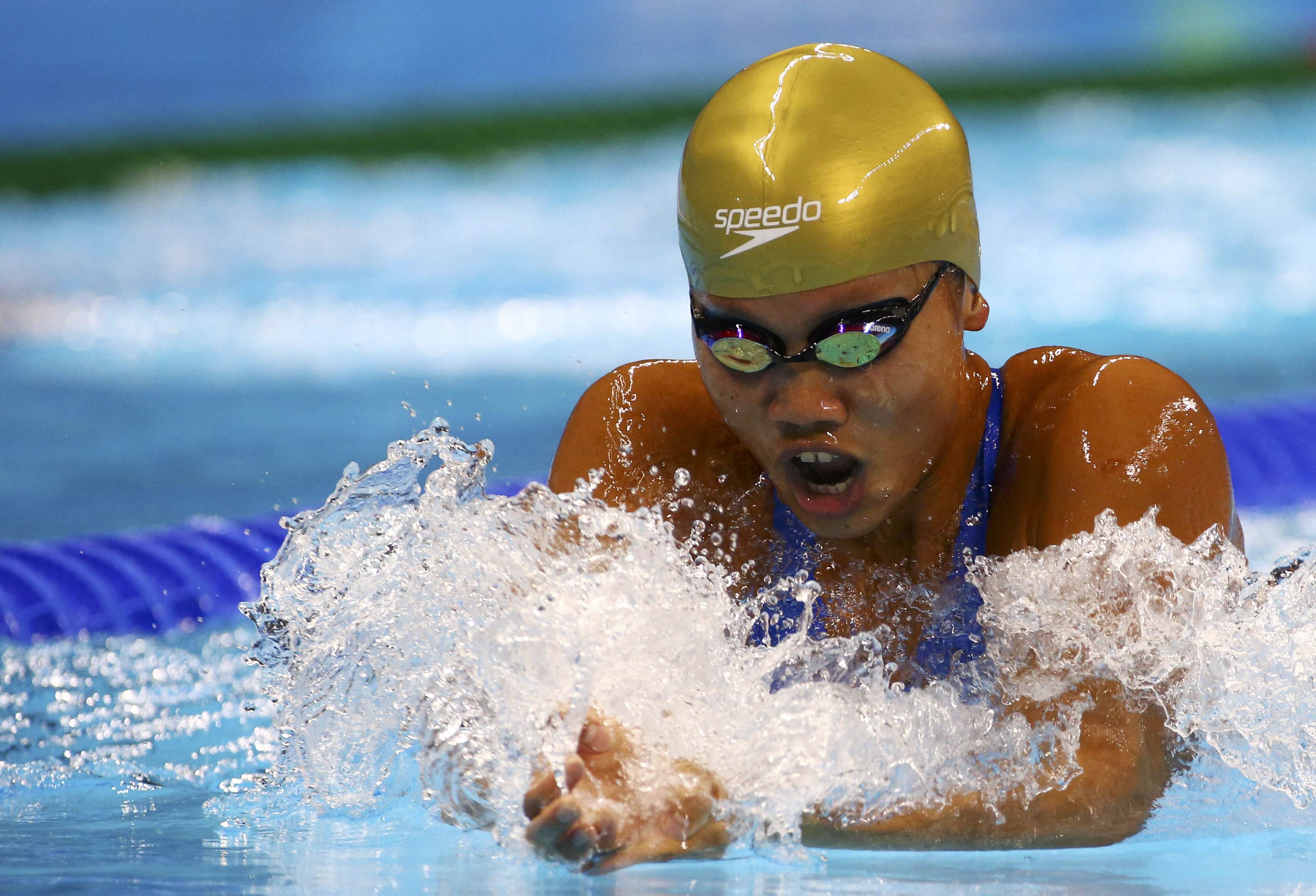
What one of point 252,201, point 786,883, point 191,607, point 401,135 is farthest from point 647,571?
point 401,135

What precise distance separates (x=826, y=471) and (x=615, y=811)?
496 mm

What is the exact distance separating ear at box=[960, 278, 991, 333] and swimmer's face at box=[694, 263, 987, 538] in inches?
0.8

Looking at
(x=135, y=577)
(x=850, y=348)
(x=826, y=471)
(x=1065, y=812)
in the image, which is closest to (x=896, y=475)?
(x=826, y=471)

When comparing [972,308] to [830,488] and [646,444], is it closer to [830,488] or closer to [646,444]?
[830,488]

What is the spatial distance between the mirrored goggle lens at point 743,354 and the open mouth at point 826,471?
11cm

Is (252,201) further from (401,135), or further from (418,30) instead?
(418,30)

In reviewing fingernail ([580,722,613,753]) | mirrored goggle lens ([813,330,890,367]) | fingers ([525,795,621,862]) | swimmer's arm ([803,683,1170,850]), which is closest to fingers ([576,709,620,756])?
fingernail ([580,722,613,753])

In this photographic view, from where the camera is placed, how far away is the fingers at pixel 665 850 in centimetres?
146

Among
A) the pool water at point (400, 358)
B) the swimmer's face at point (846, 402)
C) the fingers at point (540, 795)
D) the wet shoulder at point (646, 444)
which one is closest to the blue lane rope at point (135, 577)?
the pool water at point (400, 358)

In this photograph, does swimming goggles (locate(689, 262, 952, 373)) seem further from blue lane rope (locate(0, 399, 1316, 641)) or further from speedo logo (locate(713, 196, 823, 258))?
blue lane rope (locate(0, 399, 1316, 641))

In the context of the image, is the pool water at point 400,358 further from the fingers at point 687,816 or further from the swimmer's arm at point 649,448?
the swimmer's arm at point 649,448

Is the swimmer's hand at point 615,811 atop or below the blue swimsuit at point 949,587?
below

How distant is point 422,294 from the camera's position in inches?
359

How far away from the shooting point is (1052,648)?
1689mm
